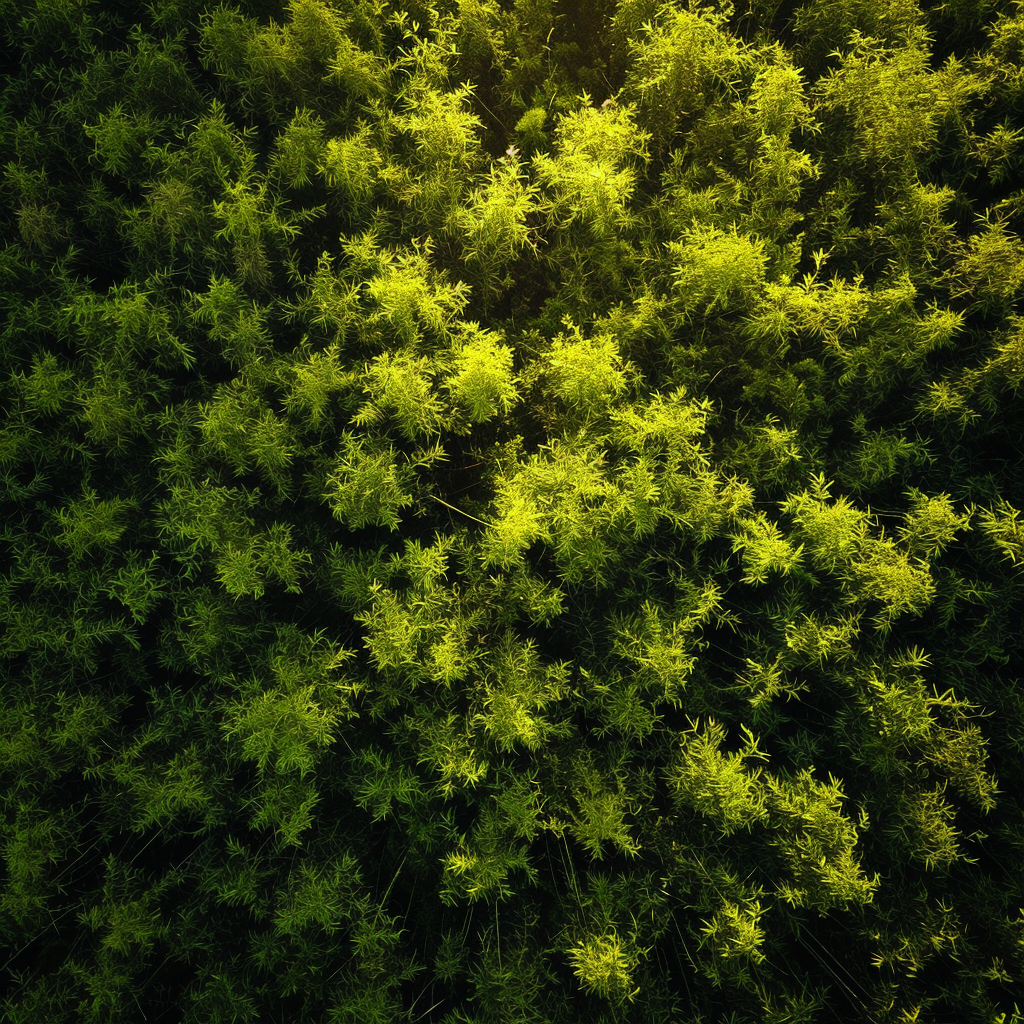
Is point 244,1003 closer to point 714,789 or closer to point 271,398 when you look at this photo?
point 714,789

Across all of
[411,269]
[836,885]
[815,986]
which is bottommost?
[815,986]

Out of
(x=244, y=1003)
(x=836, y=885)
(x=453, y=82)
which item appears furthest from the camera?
(x=453, y=82)

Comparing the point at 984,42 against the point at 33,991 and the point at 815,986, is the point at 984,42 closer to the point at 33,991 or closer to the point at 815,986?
the point at 815,986

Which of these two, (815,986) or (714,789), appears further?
(815,986)

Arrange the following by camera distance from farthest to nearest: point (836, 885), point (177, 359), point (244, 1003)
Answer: point (177, 359) → point (244, 1003) → point (836, 885)

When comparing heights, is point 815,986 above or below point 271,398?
below

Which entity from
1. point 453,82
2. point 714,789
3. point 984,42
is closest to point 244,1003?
point 714,789
